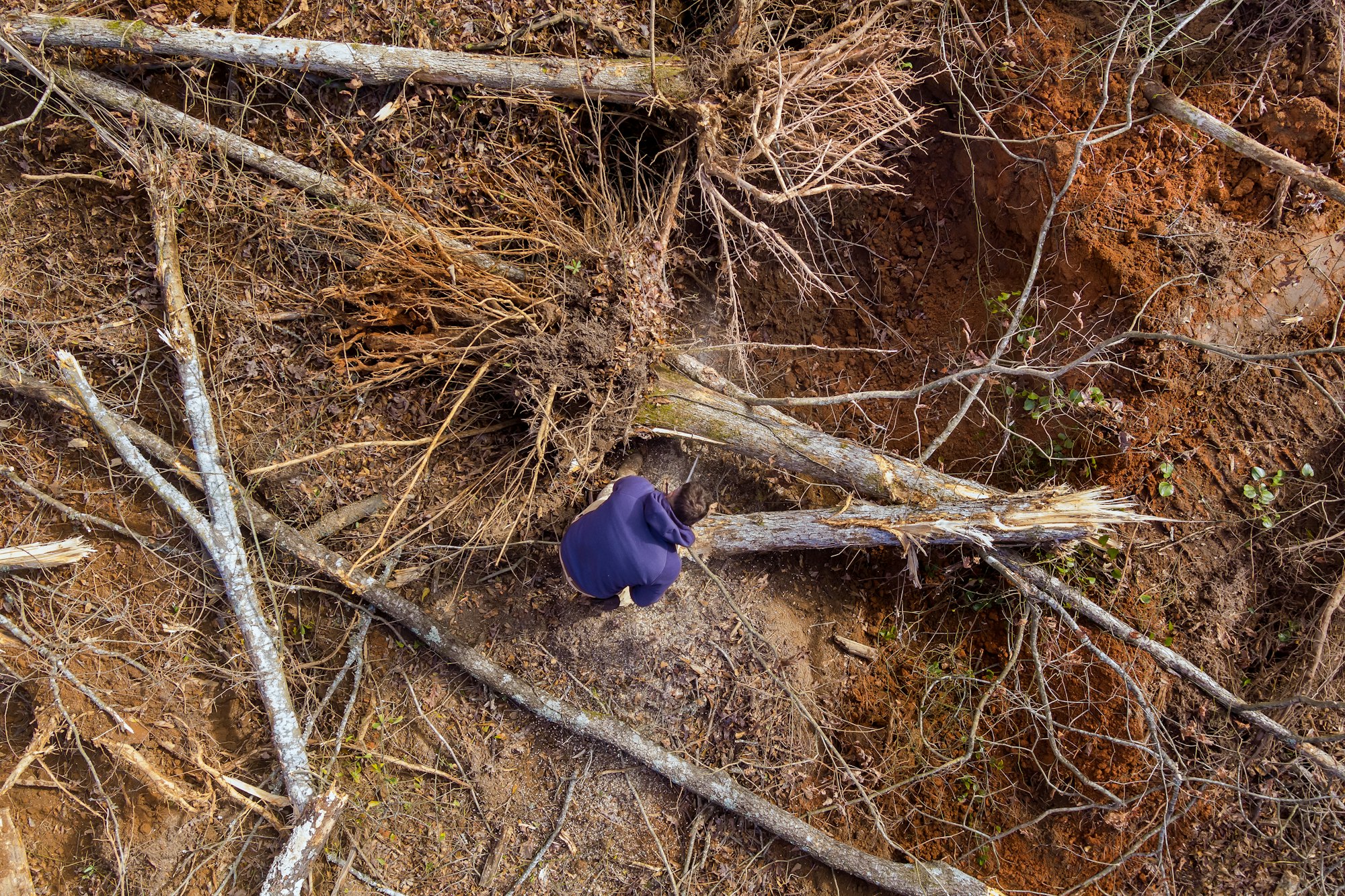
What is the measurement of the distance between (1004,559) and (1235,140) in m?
2.11

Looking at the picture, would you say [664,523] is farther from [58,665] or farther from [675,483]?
[58,665]

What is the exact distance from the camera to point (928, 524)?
10.0 ft

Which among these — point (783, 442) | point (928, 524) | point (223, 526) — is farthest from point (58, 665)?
point (928, 524)

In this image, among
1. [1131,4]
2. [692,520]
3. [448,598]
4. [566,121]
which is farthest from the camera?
[448,598]

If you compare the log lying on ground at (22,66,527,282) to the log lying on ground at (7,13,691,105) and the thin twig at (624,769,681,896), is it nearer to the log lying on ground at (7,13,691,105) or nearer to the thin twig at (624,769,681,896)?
the log lying on ground at (7,13,691,105)

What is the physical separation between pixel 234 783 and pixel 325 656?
68 cm

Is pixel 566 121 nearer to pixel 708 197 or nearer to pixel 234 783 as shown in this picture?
pixel 708 197

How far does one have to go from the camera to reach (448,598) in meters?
3.47

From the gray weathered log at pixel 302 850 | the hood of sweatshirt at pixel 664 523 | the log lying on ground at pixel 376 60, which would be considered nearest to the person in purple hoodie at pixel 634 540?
the hood of sweatshirt at pixel 664 523

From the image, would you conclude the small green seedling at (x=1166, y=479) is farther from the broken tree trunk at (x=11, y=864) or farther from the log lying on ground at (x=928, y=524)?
the broken tree trunk at (x=11, y=864)

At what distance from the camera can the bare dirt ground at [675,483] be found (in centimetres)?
320

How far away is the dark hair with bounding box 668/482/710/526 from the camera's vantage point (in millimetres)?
2600

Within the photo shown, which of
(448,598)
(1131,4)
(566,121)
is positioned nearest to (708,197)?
(566,121)

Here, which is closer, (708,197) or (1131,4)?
(1131,4)
